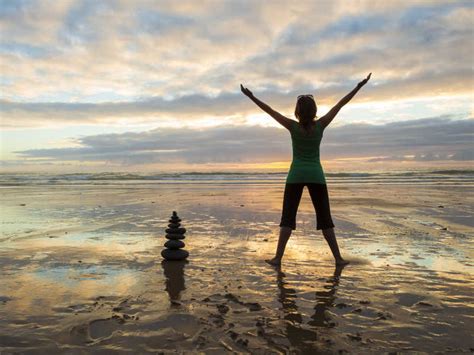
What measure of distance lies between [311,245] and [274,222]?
3023 millimetres

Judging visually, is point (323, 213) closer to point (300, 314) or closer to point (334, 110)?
point (334, 110)

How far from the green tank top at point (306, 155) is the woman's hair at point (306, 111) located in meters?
0.08

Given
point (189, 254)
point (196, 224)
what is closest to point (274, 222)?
point (196, 224)

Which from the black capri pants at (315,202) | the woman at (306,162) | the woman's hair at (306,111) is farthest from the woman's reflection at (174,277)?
the woman's hair at (306,111)

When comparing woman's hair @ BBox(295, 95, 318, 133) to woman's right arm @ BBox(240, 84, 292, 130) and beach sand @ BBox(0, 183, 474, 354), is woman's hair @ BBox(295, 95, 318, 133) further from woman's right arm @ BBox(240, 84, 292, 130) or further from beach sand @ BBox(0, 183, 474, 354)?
beach sand @ BBox(0, 183, 474, 354)

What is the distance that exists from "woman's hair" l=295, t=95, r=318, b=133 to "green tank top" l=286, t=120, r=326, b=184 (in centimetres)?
8

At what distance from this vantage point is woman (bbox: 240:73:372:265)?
233 inches

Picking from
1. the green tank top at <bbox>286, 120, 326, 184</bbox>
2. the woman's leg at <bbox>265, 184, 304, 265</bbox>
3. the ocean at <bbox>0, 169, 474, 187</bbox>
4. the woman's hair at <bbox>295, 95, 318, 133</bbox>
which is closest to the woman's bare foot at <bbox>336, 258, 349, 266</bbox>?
the woman's leg at <bbox>265, 184, 304, 265</bbox>

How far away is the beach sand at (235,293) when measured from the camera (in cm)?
329

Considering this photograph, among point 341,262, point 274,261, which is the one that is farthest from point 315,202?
point 274,261

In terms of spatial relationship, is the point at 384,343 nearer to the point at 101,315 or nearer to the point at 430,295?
the point at 430,295

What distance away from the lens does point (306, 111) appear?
19.3 feet

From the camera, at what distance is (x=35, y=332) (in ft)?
11.3

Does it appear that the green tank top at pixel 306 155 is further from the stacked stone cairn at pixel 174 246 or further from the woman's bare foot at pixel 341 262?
the stacked stone cairn at pixel 174 246
